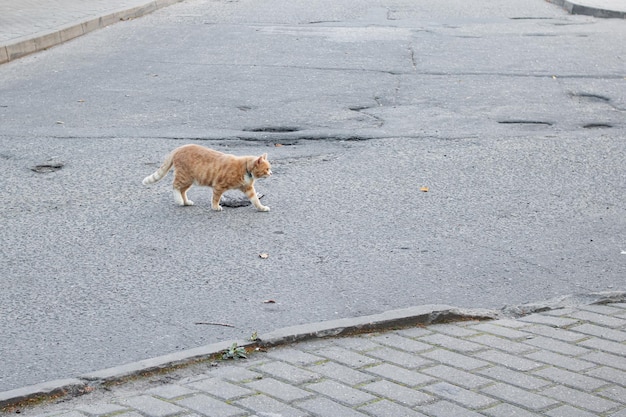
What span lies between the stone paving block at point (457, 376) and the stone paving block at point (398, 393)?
0.22 m

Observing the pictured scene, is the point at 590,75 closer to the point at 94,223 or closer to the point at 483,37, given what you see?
the point at 483,37

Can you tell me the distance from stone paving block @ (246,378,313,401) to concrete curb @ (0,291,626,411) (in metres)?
0.38

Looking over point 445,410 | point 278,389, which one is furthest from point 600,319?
point 278,389

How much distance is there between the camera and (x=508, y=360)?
474 centimetres

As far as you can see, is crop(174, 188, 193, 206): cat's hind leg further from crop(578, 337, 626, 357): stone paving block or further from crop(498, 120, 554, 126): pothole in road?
crop(498, 120, 554, 126): pothole in road

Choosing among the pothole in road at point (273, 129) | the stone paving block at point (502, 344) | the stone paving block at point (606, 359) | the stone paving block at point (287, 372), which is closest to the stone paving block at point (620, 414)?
the stone paving block at point (606, 359)

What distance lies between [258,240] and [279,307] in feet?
4.12

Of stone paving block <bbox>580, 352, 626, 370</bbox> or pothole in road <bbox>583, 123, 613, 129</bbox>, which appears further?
pothole in road <bbox>583, 123, 613, 129</bbox>

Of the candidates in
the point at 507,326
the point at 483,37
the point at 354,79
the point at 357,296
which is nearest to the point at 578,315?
the point at 507,326

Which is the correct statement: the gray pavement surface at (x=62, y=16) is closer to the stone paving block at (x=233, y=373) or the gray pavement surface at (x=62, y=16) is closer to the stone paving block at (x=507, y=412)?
the stone paving block at (x=233, y=373)

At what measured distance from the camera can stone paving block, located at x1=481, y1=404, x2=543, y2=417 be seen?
415 cm

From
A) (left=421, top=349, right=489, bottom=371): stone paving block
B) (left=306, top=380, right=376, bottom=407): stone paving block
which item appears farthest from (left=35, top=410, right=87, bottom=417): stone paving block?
(left=421, top=349, right=489, bottom=371): stone paving block

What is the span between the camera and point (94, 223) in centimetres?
685

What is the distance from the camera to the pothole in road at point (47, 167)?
8.10 metres
